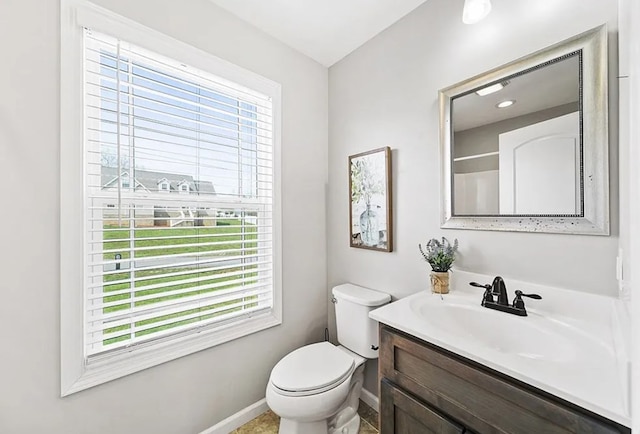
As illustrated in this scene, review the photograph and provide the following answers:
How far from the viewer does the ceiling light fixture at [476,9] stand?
1.09 meters

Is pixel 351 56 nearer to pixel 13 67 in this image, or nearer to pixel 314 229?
pixel 314 229

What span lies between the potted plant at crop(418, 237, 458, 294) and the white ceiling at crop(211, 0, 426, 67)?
135 cm

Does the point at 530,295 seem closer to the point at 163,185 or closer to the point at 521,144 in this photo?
the point at 521,144

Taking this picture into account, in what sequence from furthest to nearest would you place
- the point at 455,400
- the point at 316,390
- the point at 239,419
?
the point at 239,419
the point at 316,390
the point at 455,400

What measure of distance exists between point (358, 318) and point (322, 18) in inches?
72.4

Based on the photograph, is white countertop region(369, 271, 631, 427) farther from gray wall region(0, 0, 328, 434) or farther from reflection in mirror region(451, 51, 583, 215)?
gray wall region(0, 0, 328, 434)

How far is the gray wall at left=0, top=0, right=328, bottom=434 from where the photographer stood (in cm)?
100

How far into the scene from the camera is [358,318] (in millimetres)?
1641

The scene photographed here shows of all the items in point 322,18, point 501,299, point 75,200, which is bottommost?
point 501,299

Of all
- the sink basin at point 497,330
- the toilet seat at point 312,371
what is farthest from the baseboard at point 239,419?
the sink basin at point 497,330

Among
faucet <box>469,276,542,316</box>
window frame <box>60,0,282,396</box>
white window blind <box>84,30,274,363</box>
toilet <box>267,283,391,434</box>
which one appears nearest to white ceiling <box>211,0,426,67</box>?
white window blind <box>84,30,274,363</box>

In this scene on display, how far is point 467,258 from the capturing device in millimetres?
1339

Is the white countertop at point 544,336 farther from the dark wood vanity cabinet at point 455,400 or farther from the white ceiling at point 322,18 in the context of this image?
the white ceiling at point 322,18

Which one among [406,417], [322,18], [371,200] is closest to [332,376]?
[406,417]
